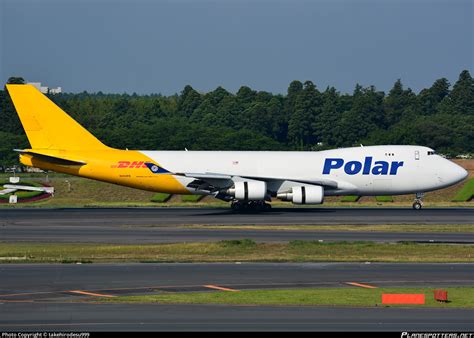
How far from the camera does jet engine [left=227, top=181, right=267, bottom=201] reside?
57.2 metres

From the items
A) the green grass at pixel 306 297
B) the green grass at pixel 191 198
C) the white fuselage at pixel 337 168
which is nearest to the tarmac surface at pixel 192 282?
the green grass at pixel 306 297

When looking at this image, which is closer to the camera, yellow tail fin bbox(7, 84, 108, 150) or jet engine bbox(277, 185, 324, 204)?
jet engine bbox(277, 185, 324, 204)

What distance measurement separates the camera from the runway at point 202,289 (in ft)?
69.4

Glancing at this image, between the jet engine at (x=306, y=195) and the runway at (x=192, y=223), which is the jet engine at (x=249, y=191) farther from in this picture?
the jet engine at (x=306, y=195)

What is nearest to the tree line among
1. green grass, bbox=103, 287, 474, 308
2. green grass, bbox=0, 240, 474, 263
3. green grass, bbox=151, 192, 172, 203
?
green grass, bbox=151, 192, 172, 203

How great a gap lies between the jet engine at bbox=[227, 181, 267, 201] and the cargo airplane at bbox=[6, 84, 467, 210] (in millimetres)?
305

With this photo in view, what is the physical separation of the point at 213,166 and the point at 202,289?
108 ft

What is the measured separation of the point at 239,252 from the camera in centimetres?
3700

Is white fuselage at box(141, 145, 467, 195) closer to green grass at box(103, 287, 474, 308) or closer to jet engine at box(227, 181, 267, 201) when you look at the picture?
jet engine at box(227, 181, 267, 201)

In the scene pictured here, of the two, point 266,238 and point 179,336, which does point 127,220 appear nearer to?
point 266,238

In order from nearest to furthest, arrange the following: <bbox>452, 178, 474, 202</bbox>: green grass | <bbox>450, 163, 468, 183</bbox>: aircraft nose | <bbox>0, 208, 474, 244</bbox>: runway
Answer: <bbox>0, 208, 474, 244</bbox>: runway
<bbox>450, 163, 468, 183</bbox>: aircraft nose
<bbox>452, 178, 474, 202</bbox>: green grass

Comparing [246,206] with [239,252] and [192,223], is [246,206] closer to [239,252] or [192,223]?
[192,223]

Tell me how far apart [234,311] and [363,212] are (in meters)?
36.7

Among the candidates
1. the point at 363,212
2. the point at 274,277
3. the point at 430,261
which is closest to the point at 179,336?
the point at 274,277
